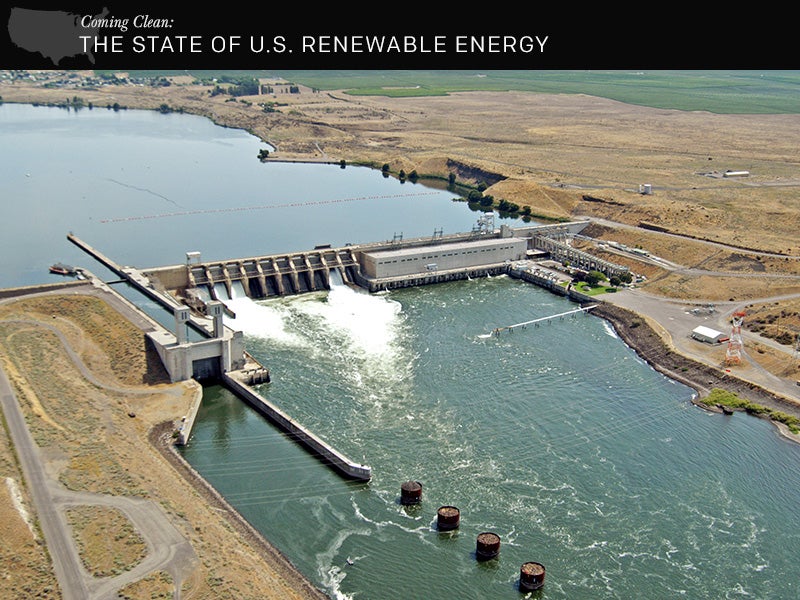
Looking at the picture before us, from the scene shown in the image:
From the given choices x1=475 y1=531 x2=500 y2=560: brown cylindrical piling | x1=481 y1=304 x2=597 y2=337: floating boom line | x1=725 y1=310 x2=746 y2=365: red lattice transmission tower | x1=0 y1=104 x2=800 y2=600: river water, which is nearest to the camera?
x1=475 y1=531 x2=500 y2=560: brown cylindrical piling

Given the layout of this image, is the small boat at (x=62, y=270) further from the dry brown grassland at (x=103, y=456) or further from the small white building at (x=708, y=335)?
the small white building at (x=708, y=335)

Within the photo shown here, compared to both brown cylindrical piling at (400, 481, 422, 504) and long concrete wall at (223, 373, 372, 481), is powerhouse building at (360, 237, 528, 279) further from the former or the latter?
brown cylindrical piling at (400, 481, 422, 504)

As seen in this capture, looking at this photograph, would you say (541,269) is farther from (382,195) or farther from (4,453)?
(4,453)

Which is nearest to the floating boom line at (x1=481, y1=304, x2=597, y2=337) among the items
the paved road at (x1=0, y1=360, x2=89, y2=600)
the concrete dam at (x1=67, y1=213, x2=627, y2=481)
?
the concrete dam at (x1=67, y1=213, x2=627, y2=481)

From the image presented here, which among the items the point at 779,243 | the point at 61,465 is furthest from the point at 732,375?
the point at 61,465

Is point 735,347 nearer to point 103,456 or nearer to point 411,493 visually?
point 411,493

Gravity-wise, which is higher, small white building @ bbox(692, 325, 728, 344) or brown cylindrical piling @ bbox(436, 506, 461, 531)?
small white building @ bbox(692, 325, 728, 344)

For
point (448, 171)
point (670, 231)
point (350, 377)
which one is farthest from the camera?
point (448, 171)
